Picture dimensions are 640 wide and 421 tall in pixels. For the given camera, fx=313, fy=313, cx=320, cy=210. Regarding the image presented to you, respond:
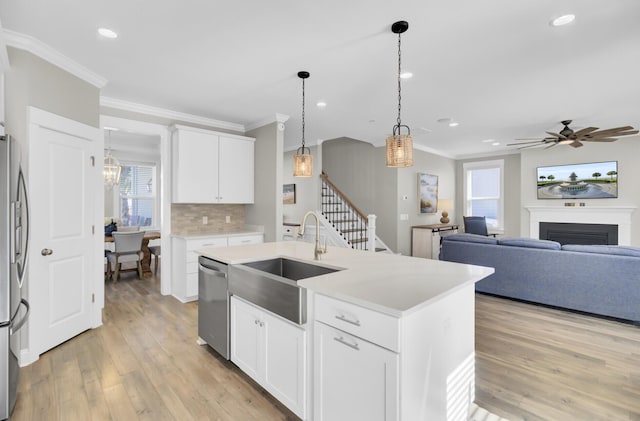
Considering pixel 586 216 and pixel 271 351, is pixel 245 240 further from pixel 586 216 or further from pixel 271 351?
pixel 586 216

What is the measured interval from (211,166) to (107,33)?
2215mm

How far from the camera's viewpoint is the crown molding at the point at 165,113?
3.89 meters

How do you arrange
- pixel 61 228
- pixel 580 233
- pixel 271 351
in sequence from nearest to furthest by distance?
pixel 271 351 → pixel 61 228 → pixel 580 233

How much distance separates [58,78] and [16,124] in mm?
602

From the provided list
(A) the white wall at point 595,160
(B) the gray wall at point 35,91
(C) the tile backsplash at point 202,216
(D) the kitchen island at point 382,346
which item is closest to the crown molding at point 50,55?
(B) the gray wall at point 35,91

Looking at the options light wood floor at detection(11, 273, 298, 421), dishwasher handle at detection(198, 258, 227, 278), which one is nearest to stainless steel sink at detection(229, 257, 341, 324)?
dishwasher handle at detection(198, 258, 227, 278)

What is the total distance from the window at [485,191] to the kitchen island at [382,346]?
6.50m

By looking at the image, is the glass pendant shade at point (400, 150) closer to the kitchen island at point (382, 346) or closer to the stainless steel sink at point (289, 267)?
the kitchen island at point (382, 346)

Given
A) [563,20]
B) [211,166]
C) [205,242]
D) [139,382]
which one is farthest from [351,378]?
[211,166]

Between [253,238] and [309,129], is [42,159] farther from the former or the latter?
[309,129]

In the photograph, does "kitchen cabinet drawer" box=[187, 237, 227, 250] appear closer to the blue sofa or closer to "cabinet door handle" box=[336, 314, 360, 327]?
"cabinet door handle" box=[336, 314, 360, 327]

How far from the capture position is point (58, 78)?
288 cm

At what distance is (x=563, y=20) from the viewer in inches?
87.9

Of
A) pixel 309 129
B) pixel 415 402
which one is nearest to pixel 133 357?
pixel 415 402
